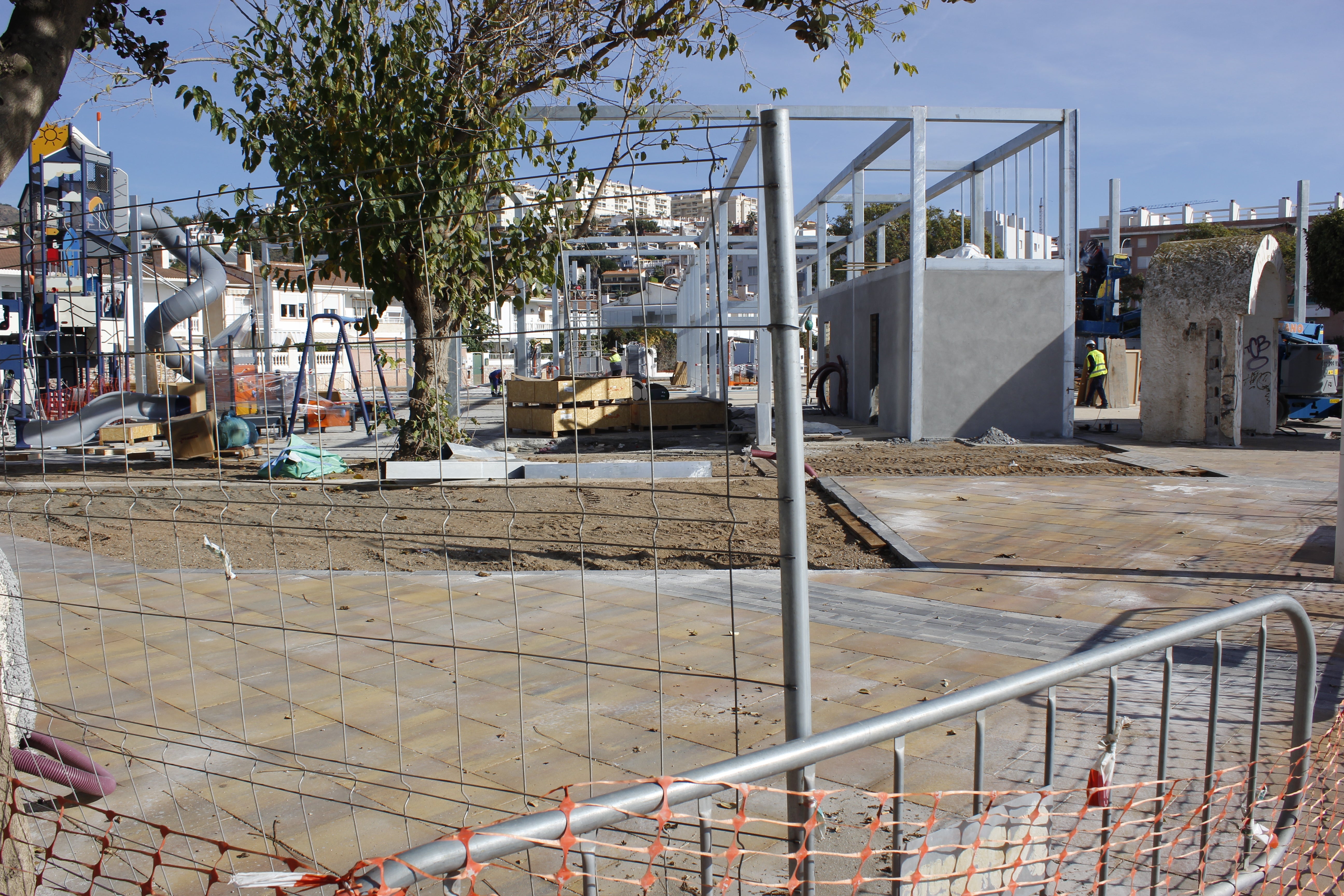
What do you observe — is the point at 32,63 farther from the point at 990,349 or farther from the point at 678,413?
the point at 678,413

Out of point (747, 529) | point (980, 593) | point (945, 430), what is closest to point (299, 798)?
point (980, 593)

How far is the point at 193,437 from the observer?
13078mm

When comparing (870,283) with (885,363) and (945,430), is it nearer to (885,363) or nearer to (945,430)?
(885,363)

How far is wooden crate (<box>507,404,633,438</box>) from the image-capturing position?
17.2 m

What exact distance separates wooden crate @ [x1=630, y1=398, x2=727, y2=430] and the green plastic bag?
24.6 ft

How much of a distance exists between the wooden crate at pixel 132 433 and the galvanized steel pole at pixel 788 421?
15124 millimetres

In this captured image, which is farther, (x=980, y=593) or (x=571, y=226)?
(x=980, y=593)

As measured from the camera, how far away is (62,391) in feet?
58.4

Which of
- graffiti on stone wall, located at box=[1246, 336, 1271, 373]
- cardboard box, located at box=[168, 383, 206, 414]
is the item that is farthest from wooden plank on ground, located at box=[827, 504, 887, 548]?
graffiti on stone wall, located at box=[1246, 336, 1271, 373]

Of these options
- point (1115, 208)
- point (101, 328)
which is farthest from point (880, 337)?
point (1115, 208)

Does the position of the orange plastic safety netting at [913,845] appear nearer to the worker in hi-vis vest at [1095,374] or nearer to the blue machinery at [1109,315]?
the blue machinery at [1109,315]

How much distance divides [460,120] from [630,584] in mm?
6234

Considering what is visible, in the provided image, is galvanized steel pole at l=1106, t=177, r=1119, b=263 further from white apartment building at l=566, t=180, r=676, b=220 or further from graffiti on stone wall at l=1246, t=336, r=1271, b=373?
white apartment building at l=566, t=180, r=676, b=220

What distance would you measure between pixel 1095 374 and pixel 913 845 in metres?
21.0
